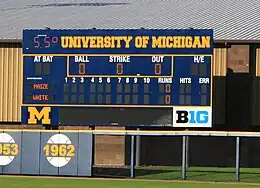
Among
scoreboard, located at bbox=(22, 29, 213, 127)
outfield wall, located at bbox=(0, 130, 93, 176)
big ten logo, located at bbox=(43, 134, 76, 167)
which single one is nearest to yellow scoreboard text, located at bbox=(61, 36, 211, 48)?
scoreboard, located at bbox=(22, 29, 213, 127)

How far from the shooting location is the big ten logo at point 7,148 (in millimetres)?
24172

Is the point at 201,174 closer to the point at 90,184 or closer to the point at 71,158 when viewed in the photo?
the point at 71,158

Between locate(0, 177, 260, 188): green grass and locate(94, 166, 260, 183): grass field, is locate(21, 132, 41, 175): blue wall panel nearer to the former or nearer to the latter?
locate(0, 177, 260, 188): green grass

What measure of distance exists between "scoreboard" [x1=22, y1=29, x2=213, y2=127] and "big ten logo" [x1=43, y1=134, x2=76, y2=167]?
1345 millimetres

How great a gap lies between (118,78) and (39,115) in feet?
9.46

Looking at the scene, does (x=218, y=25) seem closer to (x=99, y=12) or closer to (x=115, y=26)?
(x=115, y=26)

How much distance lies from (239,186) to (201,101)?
13.1ft

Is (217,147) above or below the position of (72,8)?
below

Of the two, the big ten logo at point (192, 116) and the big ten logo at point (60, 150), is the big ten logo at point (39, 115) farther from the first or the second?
the big ten logo at point (192, 116)

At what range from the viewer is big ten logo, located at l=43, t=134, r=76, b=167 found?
23922 millimetres

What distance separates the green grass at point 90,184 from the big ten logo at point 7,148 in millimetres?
1429

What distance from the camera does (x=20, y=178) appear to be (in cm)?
2334

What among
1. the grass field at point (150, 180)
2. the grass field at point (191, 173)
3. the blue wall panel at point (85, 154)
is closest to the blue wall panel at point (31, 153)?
the grass field at point (150, 180)

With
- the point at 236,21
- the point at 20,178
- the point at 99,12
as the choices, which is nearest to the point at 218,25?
the point at 236,21
